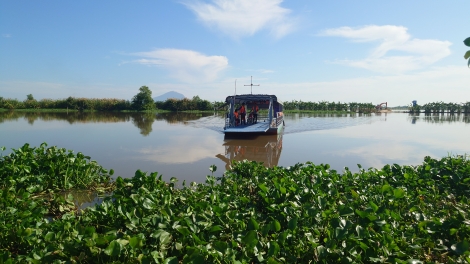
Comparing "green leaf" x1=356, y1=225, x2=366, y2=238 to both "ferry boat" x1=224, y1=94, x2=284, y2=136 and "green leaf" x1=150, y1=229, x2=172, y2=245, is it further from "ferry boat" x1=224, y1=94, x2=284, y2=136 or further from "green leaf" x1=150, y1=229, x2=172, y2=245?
"ferry boat" x1=224, y1=94, x2=284, y2=136

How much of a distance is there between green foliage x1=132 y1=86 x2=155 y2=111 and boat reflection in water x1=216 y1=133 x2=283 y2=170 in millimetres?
28563

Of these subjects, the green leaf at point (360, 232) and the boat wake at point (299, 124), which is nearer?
the green leaf at point (360, 232)

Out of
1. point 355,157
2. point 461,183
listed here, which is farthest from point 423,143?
Result: point 461,183

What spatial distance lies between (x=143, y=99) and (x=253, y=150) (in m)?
31.8

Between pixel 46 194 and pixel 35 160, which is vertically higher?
pixel 35 160

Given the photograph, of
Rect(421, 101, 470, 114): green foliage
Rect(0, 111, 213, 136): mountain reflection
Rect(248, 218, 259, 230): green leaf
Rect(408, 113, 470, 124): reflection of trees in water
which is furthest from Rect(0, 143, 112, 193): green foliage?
Rect(421, 101, 470, 114): green foliage

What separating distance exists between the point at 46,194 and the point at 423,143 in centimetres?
1358

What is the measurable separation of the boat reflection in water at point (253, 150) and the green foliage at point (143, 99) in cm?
2856

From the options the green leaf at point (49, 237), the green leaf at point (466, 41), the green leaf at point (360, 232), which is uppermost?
the green leaf at point (466, 41)

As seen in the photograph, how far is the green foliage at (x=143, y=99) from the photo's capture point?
39041 millimetres

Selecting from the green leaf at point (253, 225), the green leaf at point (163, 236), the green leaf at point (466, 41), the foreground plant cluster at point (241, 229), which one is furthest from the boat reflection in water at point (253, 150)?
the green leaf at point (466, 41)

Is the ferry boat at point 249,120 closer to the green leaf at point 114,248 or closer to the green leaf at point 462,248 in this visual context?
the green leaf at point 462,248

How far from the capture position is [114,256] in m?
2.02

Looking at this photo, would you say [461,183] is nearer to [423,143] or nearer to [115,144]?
[423,143]
